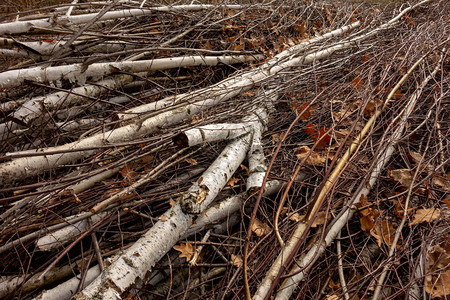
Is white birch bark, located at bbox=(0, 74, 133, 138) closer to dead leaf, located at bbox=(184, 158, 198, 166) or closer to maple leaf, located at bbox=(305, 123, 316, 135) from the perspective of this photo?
dead leaf, located at bbox=(184, 158, 198, 166)

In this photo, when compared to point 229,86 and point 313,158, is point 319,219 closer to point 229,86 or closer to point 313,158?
point 313,158

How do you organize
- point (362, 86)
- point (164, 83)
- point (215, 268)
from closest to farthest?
point (215, 268), point (362, 86), point (164, 83)

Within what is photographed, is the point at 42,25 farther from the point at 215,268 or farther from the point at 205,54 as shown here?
the point at 215,268

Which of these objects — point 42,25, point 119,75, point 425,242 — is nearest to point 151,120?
point 119,75

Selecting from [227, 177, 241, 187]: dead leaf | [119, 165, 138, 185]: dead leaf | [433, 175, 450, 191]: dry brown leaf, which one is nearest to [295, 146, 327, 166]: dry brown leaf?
[227, 177, 241, 187]: dead leaf

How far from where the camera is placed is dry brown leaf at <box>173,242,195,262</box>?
1.98 metres

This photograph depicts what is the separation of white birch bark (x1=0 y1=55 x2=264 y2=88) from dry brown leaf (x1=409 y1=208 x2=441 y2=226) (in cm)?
288

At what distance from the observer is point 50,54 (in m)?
2.94

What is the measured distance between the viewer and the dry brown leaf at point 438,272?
1696mm

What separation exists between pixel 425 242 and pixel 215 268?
1470 mm

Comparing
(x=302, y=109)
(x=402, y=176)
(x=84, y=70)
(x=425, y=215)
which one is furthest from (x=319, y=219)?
(x=84, y=70)

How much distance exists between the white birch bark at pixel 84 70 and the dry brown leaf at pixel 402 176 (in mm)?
2572

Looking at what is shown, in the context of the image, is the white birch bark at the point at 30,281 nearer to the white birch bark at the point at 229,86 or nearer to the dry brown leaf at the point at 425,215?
the white birch bark at the point at 229,86

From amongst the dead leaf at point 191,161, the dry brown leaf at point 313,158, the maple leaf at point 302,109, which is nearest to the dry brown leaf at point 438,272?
the dry brown leaf at point 313,158
